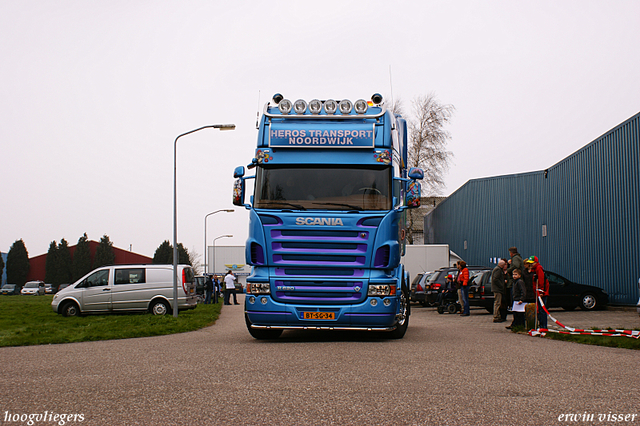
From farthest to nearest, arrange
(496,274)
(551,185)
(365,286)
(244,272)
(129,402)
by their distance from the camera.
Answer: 1. (244,272)
2. (551,185)
3. (496,274)
4. (365,286)
5. (129,402)

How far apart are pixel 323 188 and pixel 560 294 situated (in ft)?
45.0

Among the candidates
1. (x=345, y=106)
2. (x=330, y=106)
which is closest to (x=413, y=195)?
(x=345, y=106)

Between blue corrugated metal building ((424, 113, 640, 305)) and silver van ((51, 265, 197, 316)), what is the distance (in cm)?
1492

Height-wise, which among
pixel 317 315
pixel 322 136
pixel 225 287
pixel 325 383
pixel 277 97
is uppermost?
pixel 277 97

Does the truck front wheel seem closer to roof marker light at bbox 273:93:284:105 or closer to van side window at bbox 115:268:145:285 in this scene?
roof marker light at bbox 273:93:284:105

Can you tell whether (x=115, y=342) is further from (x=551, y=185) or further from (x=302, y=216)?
(x=551, y=185)

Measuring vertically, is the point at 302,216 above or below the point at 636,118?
below

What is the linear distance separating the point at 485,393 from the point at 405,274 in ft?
19.8

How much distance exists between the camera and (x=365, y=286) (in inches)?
396

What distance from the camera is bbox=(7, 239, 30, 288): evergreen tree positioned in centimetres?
9381

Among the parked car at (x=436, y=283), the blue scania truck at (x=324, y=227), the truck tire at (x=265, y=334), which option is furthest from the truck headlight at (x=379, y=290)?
the parked car at (x=436, y=283)

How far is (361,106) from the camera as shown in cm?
1114

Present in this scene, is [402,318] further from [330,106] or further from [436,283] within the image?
[436,283]

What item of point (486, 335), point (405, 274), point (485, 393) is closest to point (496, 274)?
point (486, 335)
